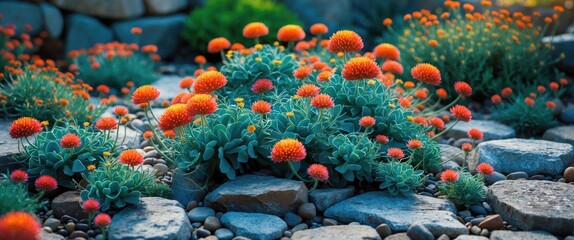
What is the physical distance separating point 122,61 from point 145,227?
137 inches

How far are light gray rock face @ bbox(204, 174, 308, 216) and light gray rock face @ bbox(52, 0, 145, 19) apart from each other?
15.2ft

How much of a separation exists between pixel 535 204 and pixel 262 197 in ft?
4.75

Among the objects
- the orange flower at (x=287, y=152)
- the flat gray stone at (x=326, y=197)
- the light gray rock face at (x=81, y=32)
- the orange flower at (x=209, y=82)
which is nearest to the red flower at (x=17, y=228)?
the orange flower at (x=287, y=152)

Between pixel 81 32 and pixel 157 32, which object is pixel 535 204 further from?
pixel 81 32

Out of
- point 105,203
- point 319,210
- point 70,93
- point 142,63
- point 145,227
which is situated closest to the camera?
point 145,227

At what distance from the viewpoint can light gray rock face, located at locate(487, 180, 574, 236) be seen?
343 cm

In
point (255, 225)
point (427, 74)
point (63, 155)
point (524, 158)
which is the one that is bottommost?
point (255, 225)

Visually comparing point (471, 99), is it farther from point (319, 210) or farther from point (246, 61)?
point (319, 210)

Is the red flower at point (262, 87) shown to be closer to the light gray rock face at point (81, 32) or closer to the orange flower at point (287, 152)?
the orange flower at point (287, 152)

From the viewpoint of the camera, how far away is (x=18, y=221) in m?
2.77

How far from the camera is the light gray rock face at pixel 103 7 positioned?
25.2 feet

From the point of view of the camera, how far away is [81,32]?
7.66m

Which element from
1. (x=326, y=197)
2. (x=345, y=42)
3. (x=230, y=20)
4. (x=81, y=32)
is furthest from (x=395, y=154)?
(x=81, y=32)

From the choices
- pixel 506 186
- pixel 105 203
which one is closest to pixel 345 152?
pixel 506 186
